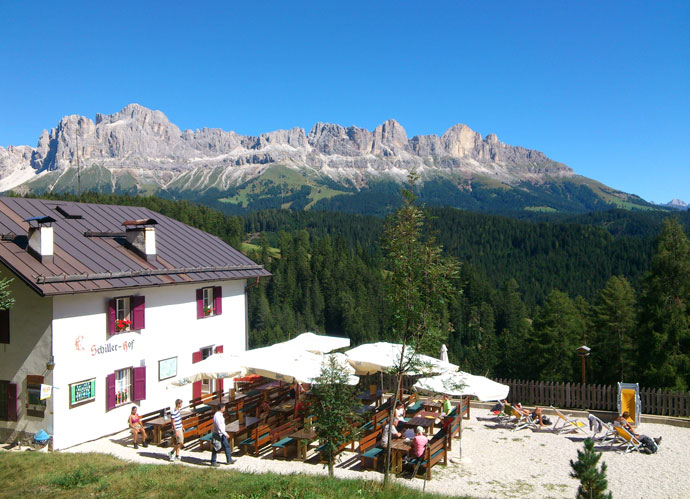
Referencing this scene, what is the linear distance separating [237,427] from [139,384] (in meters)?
5.13

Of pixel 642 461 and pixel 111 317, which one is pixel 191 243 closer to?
pixel 111 317

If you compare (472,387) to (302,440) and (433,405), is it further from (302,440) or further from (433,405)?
(302,440)

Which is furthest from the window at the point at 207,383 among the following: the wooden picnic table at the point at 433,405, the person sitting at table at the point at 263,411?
the wooden picnic table at the point at 433,405

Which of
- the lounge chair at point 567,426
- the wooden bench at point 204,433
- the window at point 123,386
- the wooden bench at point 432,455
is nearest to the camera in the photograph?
the wooden bench at point 432,455

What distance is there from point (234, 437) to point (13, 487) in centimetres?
640

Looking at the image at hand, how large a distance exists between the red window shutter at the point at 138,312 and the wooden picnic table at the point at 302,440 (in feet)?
24.7

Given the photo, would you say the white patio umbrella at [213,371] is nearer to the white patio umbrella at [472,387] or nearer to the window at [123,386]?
the window at [123,386]

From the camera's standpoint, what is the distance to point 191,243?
24.4m

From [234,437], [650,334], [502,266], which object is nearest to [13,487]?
[234,437]

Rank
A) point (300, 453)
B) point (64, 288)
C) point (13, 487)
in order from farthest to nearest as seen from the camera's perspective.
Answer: point (64, 288), point (300, 453), point (13, 487)

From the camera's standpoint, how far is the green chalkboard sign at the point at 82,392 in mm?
16531

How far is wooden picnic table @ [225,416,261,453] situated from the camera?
15570 mm

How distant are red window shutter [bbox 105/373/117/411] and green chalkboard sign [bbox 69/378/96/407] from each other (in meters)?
0.52

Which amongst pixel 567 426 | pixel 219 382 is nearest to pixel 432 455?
pixel 567 426
